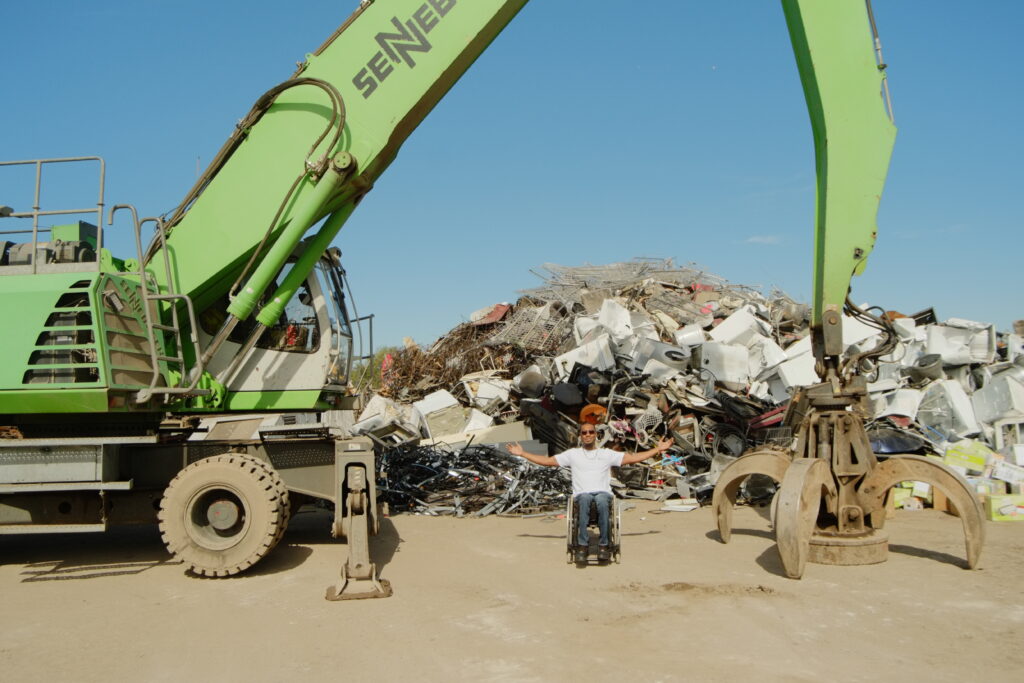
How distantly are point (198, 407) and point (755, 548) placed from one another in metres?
5.70

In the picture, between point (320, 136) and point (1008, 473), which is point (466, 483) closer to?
point (320, 136)

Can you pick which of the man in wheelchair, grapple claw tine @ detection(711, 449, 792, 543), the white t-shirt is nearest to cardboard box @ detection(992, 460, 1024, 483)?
grapple claw tine @ detection(711, 449, 792, 543)

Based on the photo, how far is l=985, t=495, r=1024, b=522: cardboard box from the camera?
951cm

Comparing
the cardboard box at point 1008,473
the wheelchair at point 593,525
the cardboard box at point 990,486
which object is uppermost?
the cardboard box at point 1008,473

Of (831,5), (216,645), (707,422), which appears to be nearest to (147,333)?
(216,645)

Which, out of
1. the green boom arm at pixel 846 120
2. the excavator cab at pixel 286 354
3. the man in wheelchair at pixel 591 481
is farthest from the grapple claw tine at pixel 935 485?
the excavator cab at pixel 286 354

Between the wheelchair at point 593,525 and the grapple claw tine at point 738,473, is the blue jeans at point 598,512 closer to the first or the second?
the wheelchair at point 593,525

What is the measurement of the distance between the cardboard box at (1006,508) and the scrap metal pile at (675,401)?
3.21 ft

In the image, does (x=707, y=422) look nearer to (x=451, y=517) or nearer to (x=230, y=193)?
(x=451, y=517)

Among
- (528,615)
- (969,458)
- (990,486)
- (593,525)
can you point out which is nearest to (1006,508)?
(990,486)

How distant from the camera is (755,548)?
820cm

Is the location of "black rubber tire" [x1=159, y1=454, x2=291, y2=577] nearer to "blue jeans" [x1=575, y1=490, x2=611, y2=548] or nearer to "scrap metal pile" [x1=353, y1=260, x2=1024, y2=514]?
"blue jeans" [x1=575, y1=490, x2=611, y2=548]

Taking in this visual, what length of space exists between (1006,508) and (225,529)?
345 inches

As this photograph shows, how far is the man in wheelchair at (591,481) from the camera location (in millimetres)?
7539
